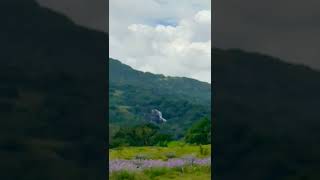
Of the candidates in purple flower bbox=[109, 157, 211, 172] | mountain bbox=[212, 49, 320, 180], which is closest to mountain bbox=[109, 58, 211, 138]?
purple flower bbox=[109, 157, 211, 172]

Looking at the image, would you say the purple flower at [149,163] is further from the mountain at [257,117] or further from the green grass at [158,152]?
the mountain at [257,117]

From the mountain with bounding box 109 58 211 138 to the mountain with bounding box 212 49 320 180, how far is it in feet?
41.4

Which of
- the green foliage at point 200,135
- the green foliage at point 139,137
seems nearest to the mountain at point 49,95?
the green foliage at point 200,135

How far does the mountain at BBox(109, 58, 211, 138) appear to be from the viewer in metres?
20.0

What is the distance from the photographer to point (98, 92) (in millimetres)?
5422

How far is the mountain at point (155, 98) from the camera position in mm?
19984

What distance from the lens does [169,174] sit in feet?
29.5

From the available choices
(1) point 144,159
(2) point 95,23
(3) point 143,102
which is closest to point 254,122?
(2) point 95,23

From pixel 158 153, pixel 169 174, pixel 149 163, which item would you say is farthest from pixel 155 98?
pixel 169 174

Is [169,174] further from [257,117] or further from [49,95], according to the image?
[49,95]

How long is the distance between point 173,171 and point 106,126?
3951 millimetres

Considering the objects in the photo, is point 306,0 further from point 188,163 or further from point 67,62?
point 188,163

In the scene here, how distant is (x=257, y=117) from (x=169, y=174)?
12.1 feet

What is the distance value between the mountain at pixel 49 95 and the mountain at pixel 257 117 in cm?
129
